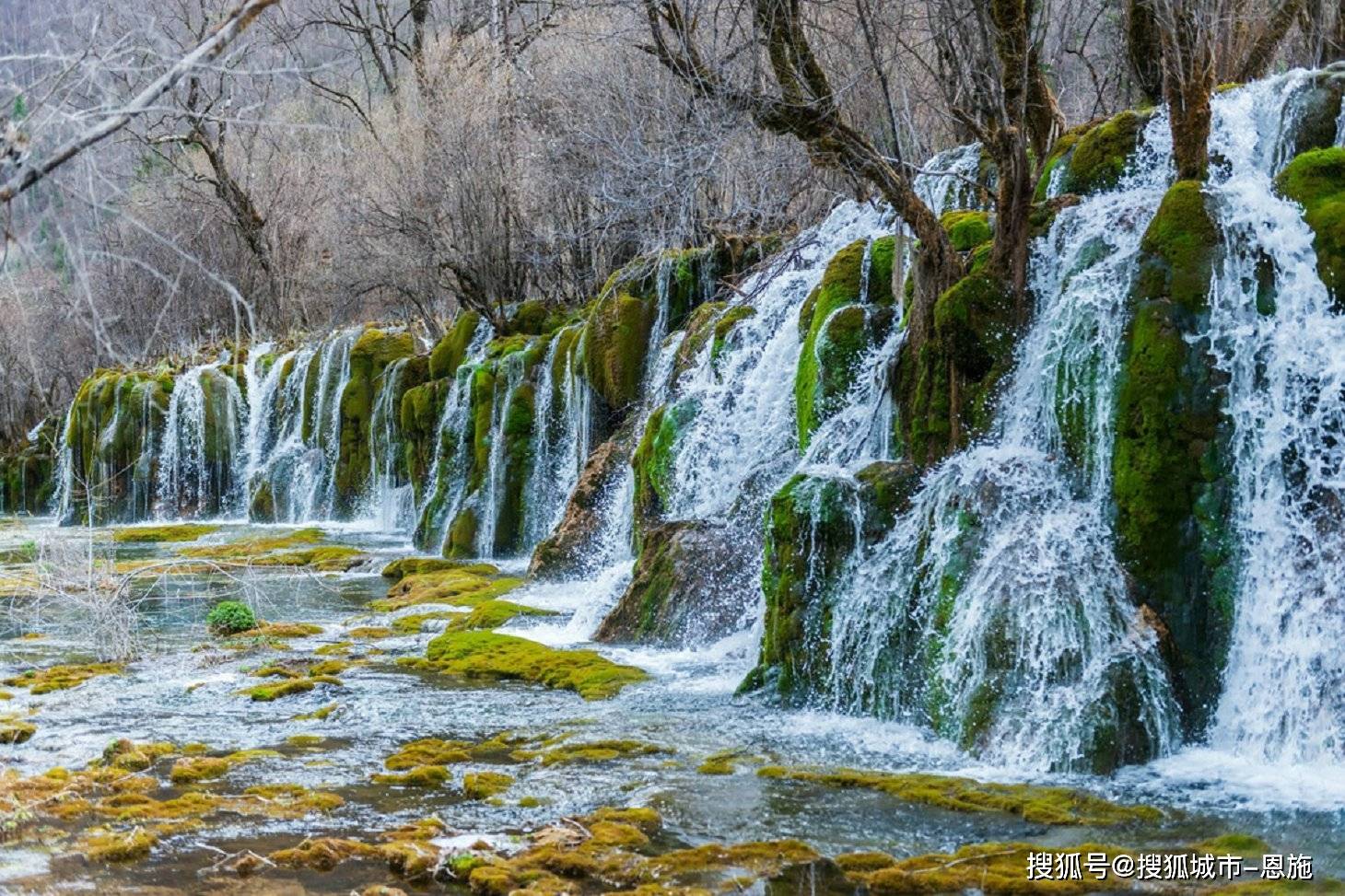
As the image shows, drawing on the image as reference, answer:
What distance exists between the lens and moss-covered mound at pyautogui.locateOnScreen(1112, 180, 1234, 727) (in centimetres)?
826

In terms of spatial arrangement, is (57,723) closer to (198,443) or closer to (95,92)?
(95,92)

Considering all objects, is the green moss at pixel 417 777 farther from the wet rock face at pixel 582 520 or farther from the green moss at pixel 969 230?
the wet rock face at pixel 582 520

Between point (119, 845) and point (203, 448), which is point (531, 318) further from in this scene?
point (119, 845)

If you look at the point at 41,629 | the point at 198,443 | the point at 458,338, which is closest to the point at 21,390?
the point at 198,443

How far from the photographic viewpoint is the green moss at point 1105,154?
433 inches

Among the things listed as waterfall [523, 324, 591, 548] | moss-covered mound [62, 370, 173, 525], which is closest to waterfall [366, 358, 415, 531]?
waterfall [523, 324, 591, 548]

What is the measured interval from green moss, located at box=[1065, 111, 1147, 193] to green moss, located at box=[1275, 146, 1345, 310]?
6.62 ft

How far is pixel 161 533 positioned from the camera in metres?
25.2

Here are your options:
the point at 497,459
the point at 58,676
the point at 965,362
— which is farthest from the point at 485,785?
the point at 497,459

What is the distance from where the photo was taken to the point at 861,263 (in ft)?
39.8

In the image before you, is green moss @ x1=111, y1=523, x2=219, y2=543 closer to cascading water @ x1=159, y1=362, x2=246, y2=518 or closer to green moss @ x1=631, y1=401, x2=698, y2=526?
cascading water @ x1=159, y1=362, x2=246, y2=518

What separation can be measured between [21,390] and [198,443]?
1433cm

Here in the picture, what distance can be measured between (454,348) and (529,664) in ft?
42.7

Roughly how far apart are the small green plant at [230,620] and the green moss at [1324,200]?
32.4ft
